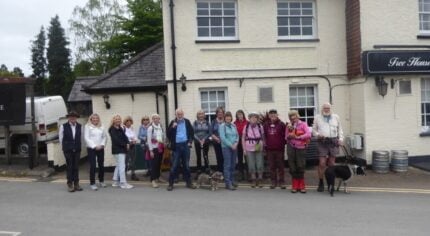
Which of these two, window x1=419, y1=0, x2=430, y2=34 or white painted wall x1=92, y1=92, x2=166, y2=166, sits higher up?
window x1=419, y1=0, x2=430, y2=34

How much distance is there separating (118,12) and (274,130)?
32.8 meters

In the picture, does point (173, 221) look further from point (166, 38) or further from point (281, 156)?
point (166, 38)

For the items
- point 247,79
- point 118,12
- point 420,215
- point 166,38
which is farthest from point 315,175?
point 118,12

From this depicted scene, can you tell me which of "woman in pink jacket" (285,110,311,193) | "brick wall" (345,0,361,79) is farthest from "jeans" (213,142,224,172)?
"brick wall" (345,0,361,79)

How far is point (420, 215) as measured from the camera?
25.2 feet

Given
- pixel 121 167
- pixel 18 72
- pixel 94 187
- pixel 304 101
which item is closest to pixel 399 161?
pixel 304 101

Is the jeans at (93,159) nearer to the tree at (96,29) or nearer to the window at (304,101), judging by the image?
the window at (304,101)

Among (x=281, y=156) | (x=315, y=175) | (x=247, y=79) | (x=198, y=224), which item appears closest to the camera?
(x=198, y=224)

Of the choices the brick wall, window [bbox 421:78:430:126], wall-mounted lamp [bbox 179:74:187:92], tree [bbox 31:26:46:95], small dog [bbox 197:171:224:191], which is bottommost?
small dog [bbox 197:171:224:191]

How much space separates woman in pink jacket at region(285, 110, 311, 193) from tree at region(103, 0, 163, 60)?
24.3 metres

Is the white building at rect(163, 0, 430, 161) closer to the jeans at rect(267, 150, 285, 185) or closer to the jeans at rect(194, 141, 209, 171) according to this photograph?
the jeans at rect(194, 141, 209, 171)

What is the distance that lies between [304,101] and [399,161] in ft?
10.4

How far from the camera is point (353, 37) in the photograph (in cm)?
1298

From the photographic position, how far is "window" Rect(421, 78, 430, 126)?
523 inches
